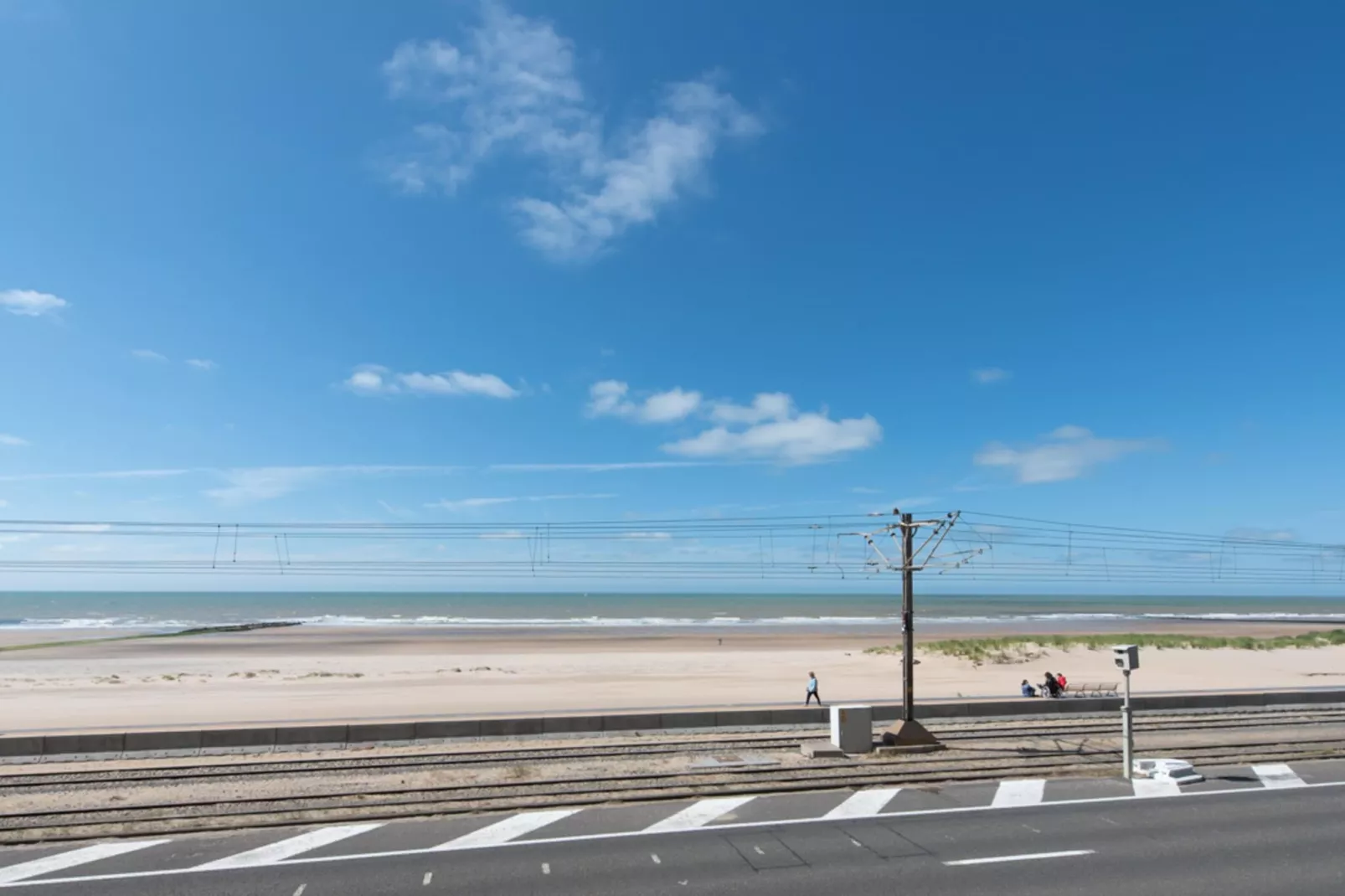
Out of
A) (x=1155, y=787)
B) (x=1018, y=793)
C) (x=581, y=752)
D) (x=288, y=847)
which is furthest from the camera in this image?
(x=581, y=752)

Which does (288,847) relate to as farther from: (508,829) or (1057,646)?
(1057,646)

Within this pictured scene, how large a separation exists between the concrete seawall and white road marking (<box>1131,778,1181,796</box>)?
367 inches

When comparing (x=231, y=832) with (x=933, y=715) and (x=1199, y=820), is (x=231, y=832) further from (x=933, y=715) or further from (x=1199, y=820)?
(x=933, y=715)

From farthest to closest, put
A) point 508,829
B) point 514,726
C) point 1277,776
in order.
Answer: point 514,726 → point 1277,776 → point 508,829

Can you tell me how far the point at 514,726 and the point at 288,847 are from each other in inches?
439

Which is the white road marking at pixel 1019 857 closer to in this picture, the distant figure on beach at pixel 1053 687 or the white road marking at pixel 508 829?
the white road marking at pixel 508 829

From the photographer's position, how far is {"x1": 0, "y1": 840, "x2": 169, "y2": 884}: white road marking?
11773 millimetres

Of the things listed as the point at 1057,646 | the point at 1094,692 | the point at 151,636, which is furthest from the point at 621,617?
the point at 1094,692

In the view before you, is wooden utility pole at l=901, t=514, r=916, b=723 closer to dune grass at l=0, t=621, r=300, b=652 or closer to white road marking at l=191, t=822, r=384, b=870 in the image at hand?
white road marking at l=191, t=822, r=384, b=870

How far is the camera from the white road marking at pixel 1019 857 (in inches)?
479

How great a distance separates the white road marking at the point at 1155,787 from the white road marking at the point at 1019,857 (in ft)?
16.3

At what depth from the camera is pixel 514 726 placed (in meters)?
23.9

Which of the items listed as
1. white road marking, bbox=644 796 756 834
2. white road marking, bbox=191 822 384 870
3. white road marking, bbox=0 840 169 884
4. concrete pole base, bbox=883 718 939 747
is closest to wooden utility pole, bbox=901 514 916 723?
concrete pole base, bbox=883 718 939 747

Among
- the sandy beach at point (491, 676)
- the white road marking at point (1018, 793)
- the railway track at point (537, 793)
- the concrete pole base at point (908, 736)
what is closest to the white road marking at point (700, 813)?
the railway track at point (537, 793)
